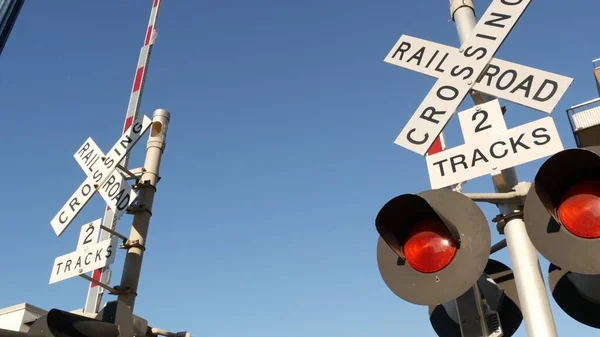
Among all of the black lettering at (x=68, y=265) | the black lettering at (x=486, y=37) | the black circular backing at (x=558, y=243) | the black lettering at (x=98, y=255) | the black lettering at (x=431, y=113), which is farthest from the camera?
the black lettering at (x=68, y=265)

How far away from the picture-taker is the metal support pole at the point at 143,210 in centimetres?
548

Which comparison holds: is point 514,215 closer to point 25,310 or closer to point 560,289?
point 560,289

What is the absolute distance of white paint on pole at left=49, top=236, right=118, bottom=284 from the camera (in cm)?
513

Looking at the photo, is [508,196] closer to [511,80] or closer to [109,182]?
[511,80]

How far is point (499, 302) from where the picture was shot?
10.0ft

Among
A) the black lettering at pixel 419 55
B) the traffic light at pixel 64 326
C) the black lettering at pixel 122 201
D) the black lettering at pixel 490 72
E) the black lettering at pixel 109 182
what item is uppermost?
the black lettering at pixel 109 182

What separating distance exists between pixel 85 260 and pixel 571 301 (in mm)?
4065

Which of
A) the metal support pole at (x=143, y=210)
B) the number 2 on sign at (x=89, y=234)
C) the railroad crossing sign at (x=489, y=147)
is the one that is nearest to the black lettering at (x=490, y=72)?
the railroad crossing sign at (x=489, y=147)

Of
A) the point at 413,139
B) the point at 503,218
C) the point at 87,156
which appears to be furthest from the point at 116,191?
the point at 503,218

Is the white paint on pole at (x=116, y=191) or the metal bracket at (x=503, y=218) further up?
the white paint on pole at (x=116, y=191)

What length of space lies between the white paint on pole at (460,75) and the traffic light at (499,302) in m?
0.93

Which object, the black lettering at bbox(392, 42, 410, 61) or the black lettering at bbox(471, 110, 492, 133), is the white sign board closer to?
the black lettering at bbox(392, 42, 410, 61)

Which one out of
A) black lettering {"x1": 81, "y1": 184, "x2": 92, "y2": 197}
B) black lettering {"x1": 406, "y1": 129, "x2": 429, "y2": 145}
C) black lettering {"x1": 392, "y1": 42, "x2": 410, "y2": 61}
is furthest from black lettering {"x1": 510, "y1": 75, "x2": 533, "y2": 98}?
black lettering {"x1": 81, "y1": 184, "x2": 92, "y2": 197}

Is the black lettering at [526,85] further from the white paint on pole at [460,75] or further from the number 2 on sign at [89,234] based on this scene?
the number 2 on sign at [89,234]
